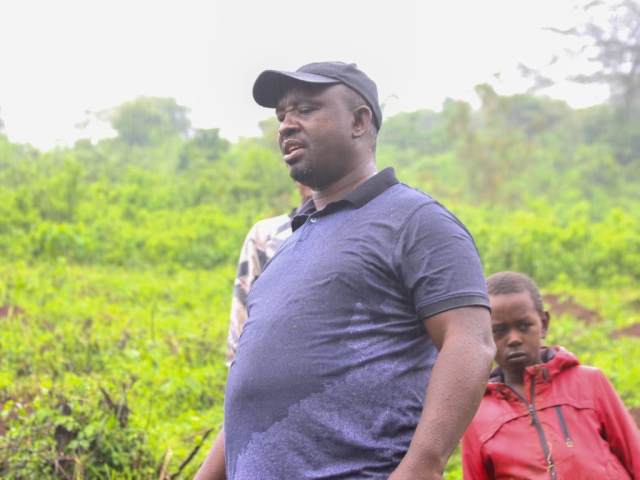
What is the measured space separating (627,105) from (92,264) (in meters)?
17.4

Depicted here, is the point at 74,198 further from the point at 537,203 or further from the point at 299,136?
the point at 299,136

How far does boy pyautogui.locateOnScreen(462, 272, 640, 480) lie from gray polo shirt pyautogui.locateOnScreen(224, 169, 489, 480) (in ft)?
2.99

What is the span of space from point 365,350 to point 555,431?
1.11 meters

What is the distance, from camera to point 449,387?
1.70 meters

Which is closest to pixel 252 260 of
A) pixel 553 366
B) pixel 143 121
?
pixel 553 366

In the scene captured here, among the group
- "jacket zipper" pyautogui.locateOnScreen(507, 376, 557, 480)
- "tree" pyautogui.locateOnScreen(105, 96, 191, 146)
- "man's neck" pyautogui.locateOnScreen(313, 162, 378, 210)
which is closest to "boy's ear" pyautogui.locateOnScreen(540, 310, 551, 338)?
"jacket zipper" pyautogui.locateOnScreen(507, 376, 557, 480)

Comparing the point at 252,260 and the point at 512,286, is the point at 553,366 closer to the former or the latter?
the point at 512,286

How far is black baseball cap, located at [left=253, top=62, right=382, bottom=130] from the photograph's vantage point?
2.07 metres

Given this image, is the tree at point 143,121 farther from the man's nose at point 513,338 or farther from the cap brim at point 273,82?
the cap brim at point 273,82

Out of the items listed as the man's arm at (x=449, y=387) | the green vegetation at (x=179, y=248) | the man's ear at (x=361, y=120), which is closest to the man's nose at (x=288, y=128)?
the man's ear at (x=361, y=120)

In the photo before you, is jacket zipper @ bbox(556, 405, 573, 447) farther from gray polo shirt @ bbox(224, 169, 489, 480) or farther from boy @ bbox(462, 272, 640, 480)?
gray polo shirt @ bbox(224, 169, 489, 480)

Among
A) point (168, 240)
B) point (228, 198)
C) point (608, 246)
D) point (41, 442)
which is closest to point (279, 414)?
point (41, 442)

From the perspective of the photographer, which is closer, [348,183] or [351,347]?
[351,347]

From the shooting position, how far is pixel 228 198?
1673cm
